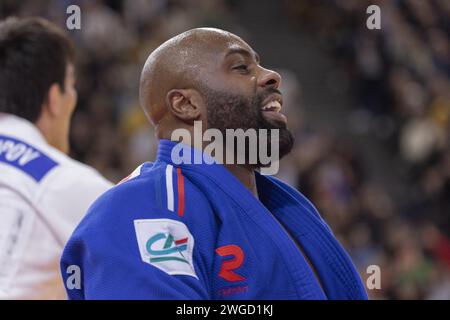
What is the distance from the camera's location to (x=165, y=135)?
237cm

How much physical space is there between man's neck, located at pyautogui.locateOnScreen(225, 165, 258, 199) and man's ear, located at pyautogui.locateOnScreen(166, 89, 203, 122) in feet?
0.56

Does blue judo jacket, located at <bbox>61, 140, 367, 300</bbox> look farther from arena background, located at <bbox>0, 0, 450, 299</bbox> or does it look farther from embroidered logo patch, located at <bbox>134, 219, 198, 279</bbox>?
arena background, located at <bbox>0, 0, 450, 299</bbox>

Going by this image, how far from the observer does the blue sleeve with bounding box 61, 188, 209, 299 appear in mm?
1933

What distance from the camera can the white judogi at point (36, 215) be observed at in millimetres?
2691

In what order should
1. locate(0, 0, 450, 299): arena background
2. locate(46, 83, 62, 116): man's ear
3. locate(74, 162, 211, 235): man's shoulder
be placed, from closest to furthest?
locate(74, 162, 211, 235): man's shoulder, locate(46, 83, 62, 116): man's ear, locate(0, 0, 450, 299): arena background

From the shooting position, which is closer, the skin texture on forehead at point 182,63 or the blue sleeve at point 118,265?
the blue sleeve at point 118,265

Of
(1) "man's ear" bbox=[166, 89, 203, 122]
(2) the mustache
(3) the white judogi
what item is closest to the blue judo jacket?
(1) "man's ear" bbox=[166, 89, 203, 122]

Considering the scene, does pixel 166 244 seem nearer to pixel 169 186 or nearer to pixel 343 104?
pixel 169 186

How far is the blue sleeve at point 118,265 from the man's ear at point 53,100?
0.97m

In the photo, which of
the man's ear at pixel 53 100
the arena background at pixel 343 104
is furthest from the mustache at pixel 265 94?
the arena background at pixel 343 104

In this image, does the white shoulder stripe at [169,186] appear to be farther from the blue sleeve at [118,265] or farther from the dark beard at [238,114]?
the dark beard at [238,114]

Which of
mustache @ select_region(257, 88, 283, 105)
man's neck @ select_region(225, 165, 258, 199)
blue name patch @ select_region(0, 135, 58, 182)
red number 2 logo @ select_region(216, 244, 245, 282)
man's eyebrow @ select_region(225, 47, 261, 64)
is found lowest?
red number 2 logo @ select_region(216, 244, 245, 282)

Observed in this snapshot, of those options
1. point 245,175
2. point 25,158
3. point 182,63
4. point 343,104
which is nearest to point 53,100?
point 25,158
